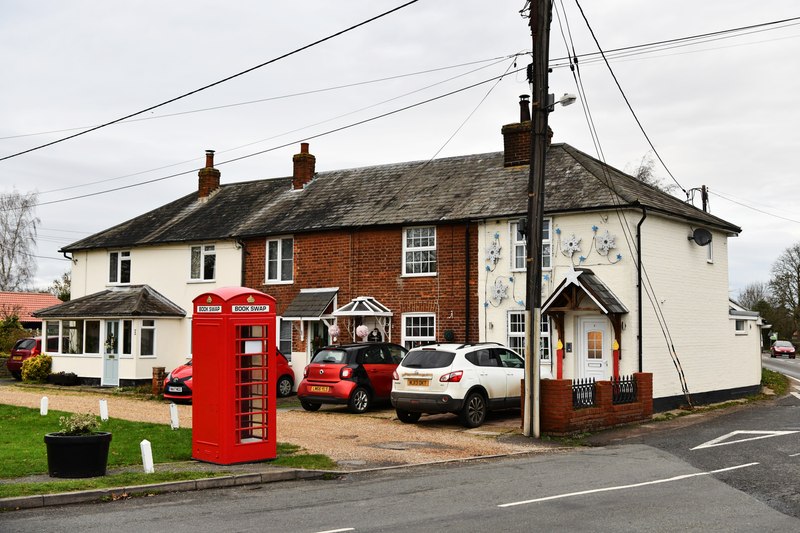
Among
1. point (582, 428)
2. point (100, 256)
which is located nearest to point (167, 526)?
point (582, 428)

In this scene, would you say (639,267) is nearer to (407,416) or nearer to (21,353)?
(407,416)

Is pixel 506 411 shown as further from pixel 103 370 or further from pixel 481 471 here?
pixel 103 370

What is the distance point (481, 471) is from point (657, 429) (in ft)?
23.0

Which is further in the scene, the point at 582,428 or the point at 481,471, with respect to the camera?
the point at 582,428

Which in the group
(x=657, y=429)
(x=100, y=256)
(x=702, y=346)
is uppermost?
(x=100, y=256)

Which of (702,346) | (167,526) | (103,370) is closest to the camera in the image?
(167,526)

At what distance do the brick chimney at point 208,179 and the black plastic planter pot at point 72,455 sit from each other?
2432cm

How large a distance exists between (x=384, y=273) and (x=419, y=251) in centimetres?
140

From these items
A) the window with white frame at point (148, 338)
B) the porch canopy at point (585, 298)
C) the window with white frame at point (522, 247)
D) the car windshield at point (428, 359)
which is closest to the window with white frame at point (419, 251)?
the window with white frame at point (522, 247)

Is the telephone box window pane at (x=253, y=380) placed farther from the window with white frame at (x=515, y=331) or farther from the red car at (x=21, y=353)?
the red car at (x=21, y=353)

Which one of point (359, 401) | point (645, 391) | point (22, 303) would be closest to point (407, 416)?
point (359, 401)

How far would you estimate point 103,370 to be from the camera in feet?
96.3

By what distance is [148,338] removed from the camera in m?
29.4

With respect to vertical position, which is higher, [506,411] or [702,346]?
[702,346]
